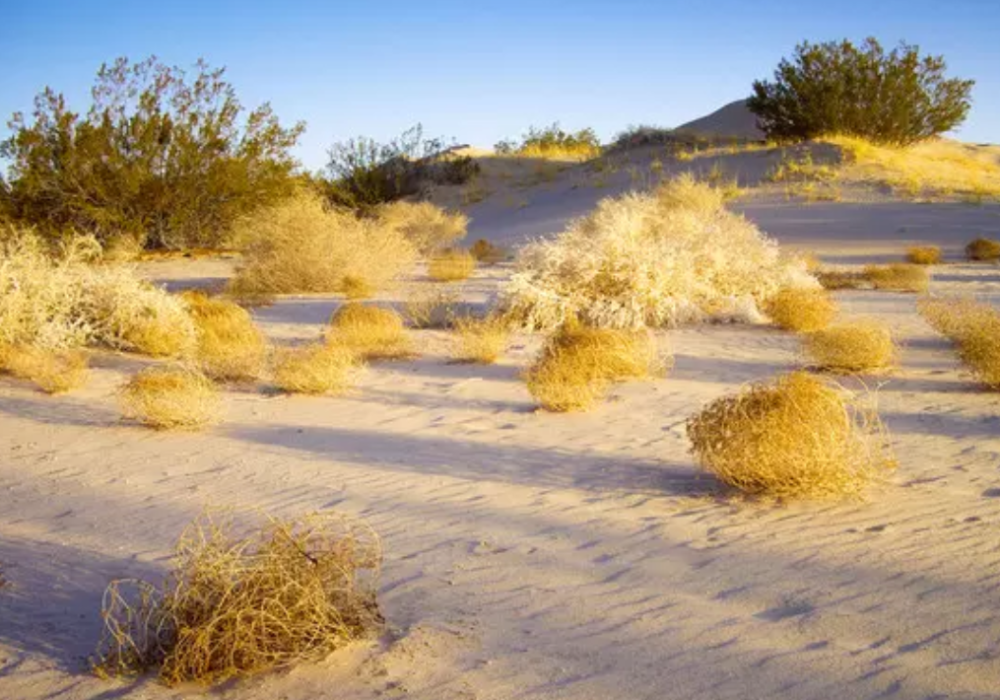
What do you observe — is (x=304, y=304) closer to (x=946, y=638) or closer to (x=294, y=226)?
(x=294, y=226)

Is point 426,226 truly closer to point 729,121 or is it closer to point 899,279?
point 899,279

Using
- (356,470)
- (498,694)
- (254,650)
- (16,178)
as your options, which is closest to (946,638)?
(498,694)

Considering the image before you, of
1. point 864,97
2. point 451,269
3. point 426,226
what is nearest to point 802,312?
point 451,269

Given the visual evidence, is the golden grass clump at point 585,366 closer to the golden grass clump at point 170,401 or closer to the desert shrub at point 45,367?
the golden grass clump at point 170,401

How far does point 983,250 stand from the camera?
19.4 m

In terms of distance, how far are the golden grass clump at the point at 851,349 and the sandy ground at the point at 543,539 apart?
279mm

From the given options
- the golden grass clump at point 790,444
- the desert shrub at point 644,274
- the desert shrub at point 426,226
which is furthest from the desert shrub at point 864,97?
the golden grass clump at point 790,444

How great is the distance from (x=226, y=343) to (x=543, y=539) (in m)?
6.69

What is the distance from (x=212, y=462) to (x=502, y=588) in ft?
10.7

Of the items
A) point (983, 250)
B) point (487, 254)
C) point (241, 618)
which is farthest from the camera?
point (487, 254)

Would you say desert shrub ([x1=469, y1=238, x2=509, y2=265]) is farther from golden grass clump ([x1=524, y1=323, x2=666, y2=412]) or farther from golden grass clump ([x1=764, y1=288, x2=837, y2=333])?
golden grass clump ([x1=524, y1=323, x2=666, y2=412])

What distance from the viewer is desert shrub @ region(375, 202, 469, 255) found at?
25.5m

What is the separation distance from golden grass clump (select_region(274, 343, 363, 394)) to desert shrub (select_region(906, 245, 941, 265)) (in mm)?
13686

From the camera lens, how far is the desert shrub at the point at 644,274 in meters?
12.3
